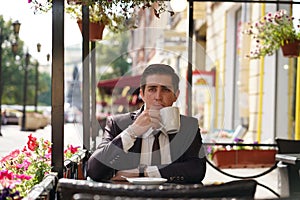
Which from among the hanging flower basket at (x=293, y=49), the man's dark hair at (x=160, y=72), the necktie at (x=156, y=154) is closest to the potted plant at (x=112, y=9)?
the man's dark hair at (x=160, y=72)

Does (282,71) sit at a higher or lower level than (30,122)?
higher

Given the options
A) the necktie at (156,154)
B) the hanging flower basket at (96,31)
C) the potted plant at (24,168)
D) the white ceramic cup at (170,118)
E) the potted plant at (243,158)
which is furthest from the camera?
the potted plant at (243,158)

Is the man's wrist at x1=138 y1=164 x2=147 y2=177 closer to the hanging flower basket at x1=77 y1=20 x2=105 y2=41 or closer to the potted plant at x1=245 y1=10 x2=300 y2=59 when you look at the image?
the hanging flower basket at x1=77 y1=20 x2=105 y2=41

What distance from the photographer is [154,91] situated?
3.33m

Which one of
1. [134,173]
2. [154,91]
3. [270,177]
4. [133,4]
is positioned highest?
[133,4]

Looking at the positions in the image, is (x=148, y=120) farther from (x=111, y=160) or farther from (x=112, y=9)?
(x=112, y=9)

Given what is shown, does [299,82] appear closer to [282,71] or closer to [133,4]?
[282,71]

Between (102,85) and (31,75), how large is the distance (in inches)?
398

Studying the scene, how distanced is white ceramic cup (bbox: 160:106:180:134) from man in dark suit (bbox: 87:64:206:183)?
10 cm

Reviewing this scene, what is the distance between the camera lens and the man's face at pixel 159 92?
10.8 feet

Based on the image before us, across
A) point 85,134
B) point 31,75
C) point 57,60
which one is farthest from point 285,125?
point 31,75

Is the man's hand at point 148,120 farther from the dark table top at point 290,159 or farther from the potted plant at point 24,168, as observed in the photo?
the dark table top at point 290,159

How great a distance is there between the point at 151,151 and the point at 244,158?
21.5 ft

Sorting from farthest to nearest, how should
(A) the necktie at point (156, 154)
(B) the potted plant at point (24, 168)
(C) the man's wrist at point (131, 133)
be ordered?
(A) the necktie at point (156, 154) → (C) the man's wrist at point (131, 133) → (B) the potted plant at point (24, 168)
